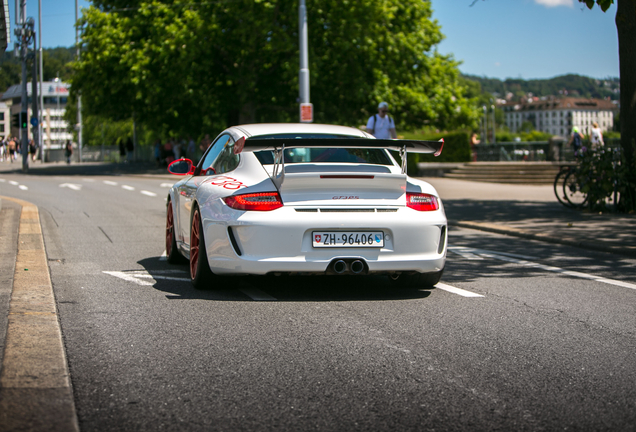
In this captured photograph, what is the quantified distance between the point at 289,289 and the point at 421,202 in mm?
1349

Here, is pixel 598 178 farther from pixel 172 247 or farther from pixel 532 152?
pixel 532 152

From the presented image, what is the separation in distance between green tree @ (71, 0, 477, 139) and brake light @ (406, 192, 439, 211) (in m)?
26.3

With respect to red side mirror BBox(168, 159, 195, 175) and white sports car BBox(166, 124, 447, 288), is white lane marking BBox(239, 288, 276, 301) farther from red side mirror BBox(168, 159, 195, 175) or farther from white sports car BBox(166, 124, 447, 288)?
red side mirror BBox(168, 159, 195, 175)

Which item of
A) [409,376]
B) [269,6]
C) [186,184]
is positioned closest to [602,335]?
[409,376]

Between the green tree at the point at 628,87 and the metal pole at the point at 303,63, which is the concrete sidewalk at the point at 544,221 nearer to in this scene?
the green tree at the point at 628,87

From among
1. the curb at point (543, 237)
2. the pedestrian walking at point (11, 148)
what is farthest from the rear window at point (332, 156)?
the pedestrian walking at point (11, 148)

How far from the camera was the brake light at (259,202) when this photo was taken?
623cm

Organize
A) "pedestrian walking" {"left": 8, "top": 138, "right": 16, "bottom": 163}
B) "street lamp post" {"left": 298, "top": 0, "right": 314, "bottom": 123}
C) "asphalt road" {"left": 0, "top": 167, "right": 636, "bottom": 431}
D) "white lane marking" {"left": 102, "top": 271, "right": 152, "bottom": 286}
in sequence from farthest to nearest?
"pedestrian walking" {"left": 8, "top": 138, "right": 16, "bottom": 163}, "street lamp post" {"left": 298, "top": 0, "right": 314, "bottom": 123}, "white lane marking" {"left": 102, "top": 271, "right": 152, "bottom": 286}, "asphalt road" {"left": 0, "top": 167, "right": 636, "bottom": 431}

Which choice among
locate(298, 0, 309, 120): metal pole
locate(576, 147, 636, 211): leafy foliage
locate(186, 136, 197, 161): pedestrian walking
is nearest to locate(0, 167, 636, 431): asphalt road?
locate(576, 147, 636, 211): leafy foliage

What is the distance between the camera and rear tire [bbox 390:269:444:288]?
272 inches

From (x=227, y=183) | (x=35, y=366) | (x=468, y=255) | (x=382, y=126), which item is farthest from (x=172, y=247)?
(x=382, y=126)

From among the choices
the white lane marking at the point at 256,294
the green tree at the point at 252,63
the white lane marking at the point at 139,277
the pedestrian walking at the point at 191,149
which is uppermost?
the green tree at the point at 252,63

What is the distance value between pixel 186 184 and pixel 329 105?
1166 inches

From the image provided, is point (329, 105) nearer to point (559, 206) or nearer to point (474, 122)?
point (474, 122)
